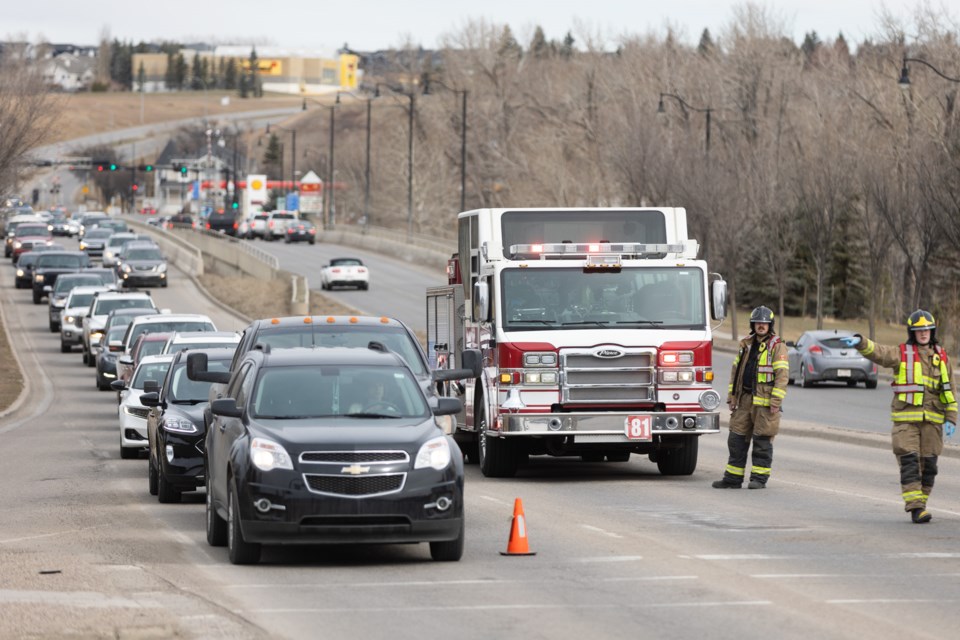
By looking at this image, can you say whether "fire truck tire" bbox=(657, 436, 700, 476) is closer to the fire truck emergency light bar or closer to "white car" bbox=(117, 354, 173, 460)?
the fire truck emergency light bar

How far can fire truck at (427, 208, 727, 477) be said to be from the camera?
19.5 metres

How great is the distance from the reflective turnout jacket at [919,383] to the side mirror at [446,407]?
383 centimetres

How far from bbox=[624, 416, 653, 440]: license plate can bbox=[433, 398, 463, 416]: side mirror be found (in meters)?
6.15

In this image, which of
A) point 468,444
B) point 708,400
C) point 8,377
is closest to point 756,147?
point 8,377

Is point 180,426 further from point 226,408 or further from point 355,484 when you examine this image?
point 355,484

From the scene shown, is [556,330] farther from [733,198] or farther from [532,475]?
[733,198]

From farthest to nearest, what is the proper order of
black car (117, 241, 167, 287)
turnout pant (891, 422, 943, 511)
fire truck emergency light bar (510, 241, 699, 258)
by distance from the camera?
1. black car (117, 241, 167, 287)
2. fire truck emergency light bar (510, 241, 699, 258)
3. turnout pant (891, 422, 943, 511)

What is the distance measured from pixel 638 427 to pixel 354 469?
7.84 meters

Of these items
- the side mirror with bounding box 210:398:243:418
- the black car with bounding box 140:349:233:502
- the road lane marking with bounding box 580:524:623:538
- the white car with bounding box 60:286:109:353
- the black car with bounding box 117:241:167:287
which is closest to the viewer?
the side mirror with bounding box 210:398:243:418

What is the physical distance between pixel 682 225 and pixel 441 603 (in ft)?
36.8

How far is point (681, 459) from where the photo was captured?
2064 centimetres

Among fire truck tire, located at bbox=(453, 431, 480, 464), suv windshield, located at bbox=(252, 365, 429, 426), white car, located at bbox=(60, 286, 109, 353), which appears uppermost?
suv windshield, located at bbox=(252, 365, 429, 426)

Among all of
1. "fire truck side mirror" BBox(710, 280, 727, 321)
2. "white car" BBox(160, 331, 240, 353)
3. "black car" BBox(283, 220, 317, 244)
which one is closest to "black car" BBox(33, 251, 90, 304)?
"white car" BBox(160, 331, 240, 353)

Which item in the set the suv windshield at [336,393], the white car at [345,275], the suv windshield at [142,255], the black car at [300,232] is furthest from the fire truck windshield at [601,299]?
the black car at [300,232]
